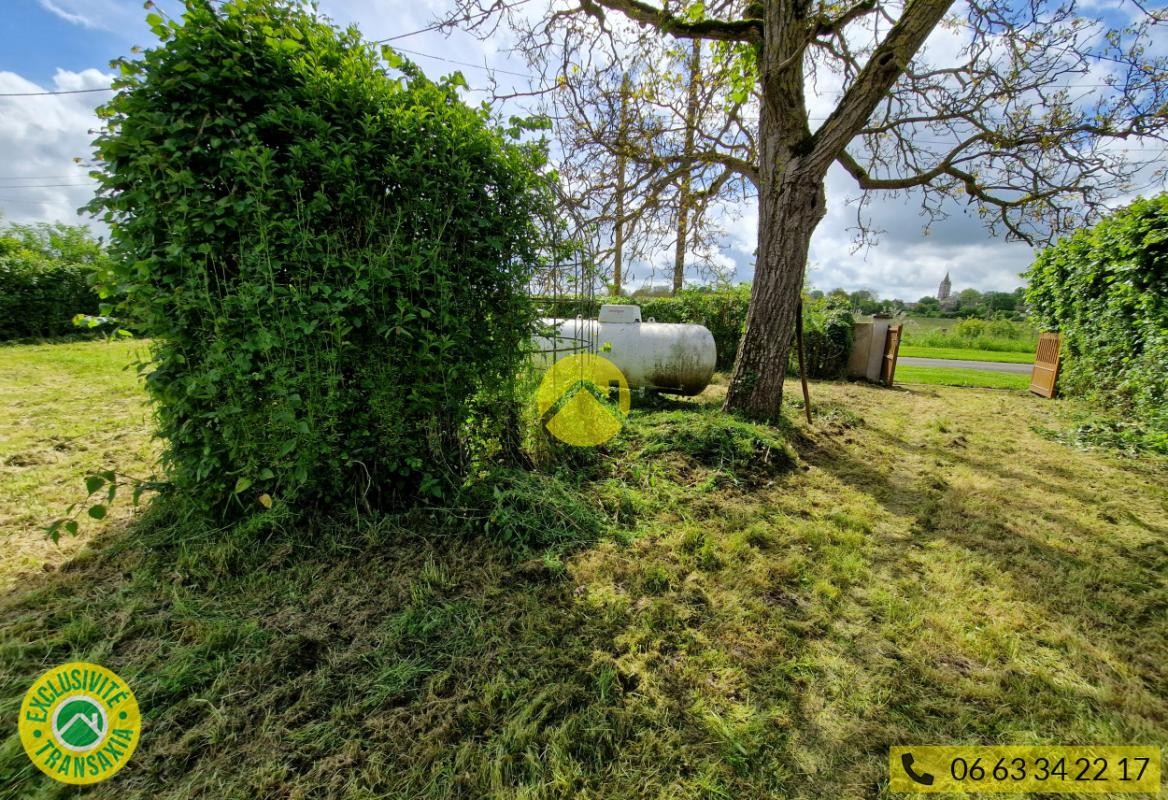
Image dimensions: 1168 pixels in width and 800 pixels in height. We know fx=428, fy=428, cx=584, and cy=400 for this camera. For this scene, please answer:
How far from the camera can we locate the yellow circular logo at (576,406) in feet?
11.7

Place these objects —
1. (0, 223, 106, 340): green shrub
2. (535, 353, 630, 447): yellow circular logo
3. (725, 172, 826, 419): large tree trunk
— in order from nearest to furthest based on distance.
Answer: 1. (535, 353, 630, 447): yellow circular logo
2. (725, 172, 826, 419): large tree trunk
3. (0, 223, 106, 340): green shrub

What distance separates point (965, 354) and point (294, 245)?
80.1ft

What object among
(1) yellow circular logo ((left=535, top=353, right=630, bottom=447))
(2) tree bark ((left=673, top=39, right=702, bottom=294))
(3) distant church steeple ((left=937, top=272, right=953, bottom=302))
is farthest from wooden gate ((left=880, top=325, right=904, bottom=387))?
(3) distant church steeple ((left=937, top=272, right=953, bottom=302))

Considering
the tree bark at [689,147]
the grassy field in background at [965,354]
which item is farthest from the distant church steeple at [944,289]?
the tree bark at [689,147]

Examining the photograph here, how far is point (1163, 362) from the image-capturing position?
4.60 meters

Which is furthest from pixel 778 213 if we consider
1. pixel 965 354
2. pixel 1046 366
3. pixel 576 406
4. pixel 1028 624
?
pixel 965 354

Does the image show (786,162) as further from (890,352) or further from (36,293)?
(36,293)

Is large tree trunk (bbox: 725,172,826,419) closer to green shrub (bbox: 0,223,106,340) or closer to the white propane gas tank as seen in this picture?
the white propane gas tank

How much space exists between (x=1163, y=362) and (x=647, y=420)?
555cm

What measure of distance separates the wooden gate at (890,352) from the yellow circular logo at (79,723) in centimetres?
1159

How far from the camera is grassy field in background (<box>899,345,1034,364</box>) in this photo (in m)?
16.7

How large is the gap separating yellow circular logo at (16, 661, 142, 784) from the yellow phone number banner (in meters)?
2.39

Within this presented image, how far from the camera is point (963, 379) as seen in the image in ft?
35.2

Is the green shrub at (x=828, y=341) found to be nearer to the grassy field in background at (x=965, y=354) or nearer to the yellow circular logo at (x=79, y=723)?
the grassy field in background at (x=965, y=354)
